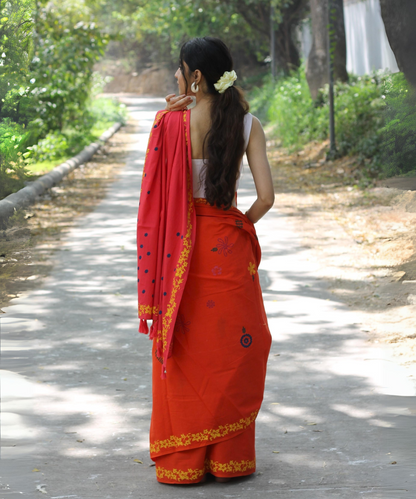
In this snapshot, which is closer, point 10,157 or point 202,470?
point 10,157

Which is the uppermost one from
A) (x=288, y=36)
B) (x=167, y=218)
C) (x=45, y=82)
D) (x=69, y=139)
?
(x=288, y=36)

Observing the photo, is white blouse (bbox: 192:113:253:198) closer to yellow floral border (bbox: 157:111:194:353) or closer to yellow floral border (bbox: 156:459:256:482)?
yellow floral border (bbox: 157:111:194:353)

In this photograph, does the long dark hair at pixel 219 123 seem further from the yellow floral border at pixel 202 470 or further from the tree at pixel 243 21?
the tree at pixel 243 21

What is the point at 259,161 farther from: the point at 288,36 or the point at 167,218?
the point at 288,36

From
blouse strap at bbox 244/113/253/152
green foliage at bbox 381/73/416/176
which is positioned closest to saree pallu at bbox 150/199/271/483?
blouse strap at bbox 244/113/253/152

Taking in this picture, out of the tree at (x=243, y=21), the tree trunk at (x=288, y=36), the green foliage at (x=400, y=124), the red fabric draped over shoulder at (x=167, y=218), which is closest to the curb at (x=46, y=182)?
the red fabric draped over shoulder at (x=167, y=218)

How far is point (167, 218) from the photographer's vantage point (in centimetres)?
293

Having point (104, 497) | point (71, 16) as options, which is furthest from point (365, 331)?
point (71, 16)

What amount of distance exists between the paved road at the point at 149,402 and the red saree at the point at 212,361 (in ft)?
0.49

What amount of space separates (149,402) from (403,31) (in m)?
2.45

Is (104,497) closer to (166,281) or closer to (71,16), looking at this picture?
(166,281)

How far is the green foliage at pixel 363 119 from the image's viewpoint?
3396 millimetres

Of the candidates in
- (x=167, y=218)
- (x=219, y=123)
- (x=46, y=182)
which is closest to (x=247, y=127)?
(x=219, y=123)

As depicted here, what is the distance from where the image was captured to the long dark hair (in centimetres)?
287
